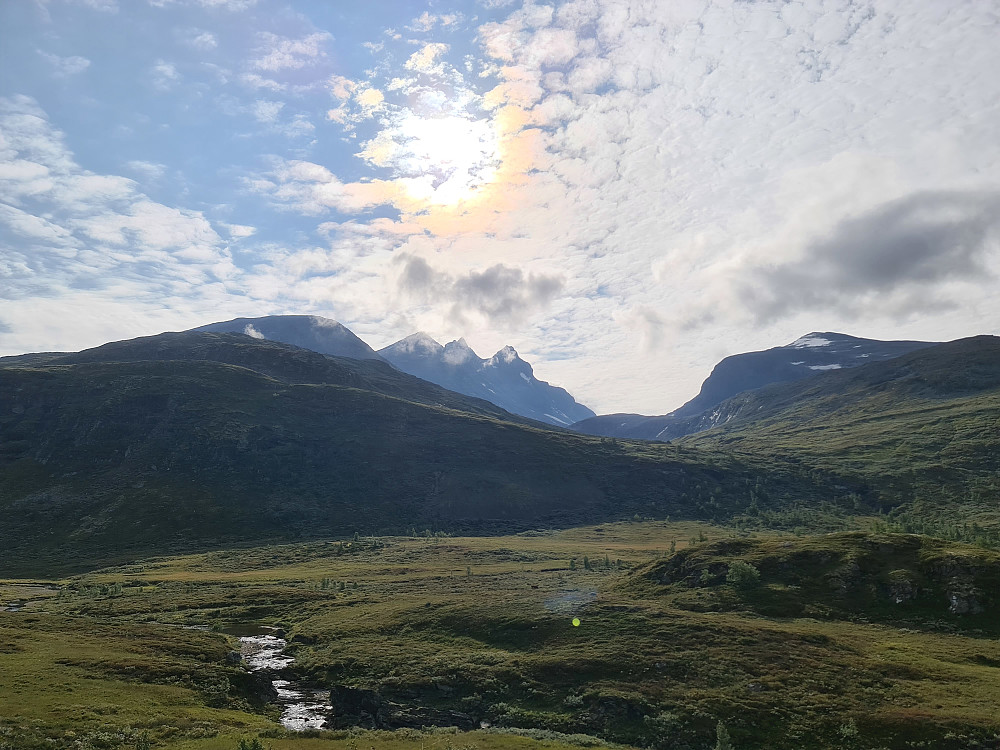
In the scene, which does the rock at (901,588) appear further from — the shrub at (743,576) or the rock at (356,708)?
the rock at (356,708)

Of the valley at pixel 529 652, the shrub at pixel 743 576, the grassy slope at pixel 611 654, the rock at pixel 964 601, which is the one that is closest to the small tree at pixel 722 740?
the valley at pixel 529 652

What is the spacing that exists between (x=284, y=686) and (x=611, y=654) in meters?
27.1

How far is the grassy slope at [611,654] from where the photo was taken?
115ft

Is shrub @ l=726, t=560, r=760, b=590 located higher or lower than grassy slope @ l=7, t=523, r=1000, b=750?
higher

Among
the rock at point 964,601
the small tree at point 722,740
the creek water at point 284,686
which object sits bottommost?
the creek water at point 284,686

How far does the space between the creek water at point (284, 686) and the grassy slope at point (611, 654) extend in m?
2.24

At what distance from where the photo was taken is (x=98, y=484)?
177875mm

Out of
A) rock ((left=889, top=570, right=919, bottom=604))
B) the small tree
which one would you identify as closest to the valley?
rock ((left=889, top=570, right=919, bottom=604))

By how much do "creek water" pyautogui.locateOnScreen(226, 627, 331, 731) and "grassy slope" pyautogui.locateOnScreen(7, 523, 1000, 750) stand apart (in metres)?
2.24

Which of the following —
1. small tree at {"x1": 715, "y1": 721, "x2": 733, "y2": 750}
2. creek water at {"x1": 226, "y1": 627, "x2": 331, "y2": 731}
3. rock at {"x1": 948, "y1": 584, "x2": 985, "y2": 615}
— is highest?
rock at {"x1": 948, "y1": 584, "x2": 985, "y2": 615}

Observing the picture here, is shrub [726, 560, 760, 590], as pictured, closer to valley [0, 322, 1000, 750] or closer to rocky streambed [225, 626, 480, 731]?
valley [0, 322, 1000, 750]

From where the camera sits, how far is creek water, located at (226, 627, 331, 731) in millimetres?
39625

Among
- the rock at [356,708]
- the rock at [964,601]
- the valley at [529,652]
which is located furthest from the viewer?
the rock at [964,601]

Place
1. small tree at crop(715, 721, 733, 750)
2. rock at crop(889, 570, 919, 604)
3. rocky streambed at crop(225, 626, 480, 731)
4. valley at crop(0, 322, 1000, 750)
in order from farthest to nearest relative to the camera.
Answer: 1. rock at crop(889, 570, 919, 604)
2. rocky streambed at crop(225, 626, 480, 731)
3. valley at crop(0, 322, 1000, 750)
4. small tree at crop(715, 721, 733, 750)
